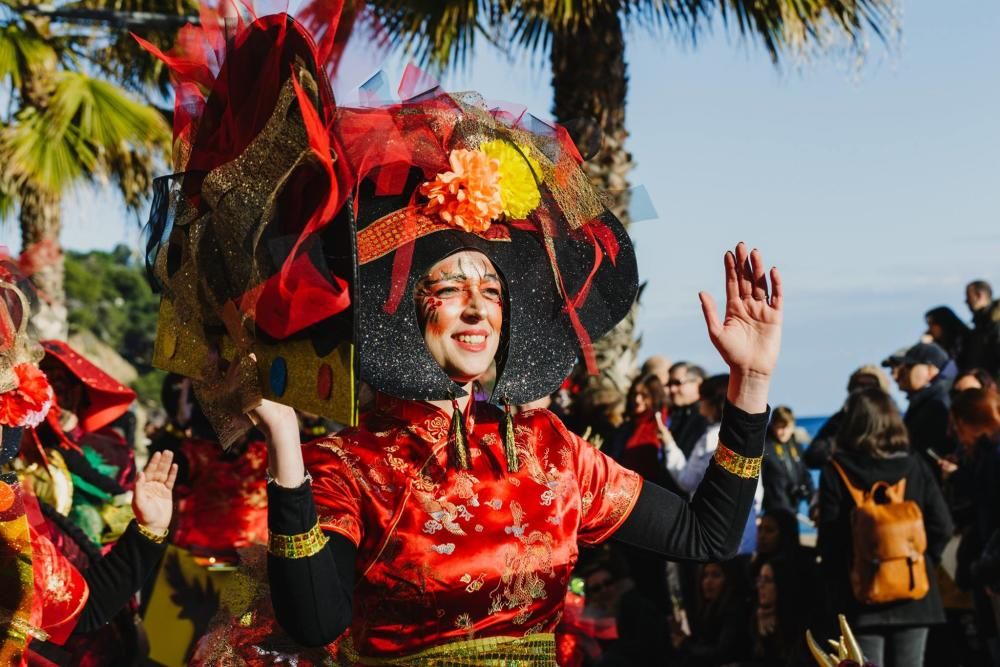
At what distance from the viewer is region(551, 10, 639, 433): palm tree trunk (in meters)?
8.53

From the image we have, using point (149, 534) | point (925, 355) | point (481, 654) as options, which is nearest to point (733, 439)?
point (481, 654)

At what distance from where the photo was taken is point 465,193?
2670 mm

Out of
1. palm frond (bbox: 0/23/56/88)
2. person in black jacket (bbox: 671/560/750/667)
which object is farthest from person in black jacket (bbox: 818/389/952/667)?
palm frond (bbox: 0/23/56/88)

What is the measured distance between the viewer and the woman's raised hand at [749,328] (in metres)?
2.72

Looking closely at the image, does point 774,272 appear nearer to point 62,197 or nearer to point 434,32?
point 434,32

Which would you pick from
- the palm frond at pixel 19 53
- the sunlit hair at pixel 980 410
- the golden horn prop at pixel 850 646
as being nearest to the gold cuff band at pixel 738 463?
the golden horn prop at pixel 850 646

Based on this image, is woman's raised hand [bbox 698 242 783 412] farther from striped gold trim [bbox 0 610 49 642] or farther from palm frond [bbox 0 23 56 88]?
palm frond [bbox 0 23 56 88]

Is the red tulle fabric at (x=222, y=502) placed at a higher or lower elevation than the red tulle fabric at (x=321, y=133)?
lower

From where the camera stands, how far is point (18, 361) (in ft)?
10.8

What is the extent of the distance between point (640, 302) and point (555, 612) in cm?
607

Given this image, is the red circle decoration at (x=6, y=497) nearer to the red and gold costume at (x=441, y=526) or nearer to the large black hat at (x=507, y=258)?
the red and gold costume at (x=441, y=526)

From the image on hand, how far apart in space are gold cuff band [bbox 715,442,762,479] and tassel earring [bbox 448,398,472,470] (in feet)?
1.72

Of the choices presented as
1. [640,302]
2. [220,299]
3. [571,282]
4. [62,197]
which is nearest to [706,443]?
[640,302]

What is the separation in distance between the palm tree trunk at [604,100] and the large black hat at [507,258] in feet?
17.7
